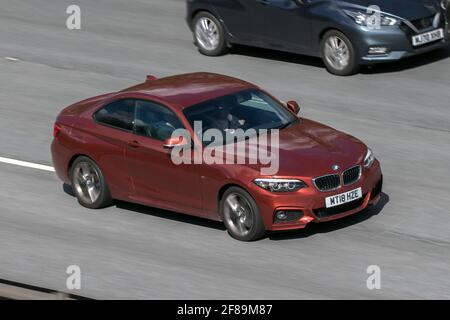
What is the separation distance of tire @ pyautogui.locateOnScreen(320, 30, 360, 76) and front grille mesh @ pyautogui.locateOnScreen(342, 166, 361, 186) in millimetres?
6266

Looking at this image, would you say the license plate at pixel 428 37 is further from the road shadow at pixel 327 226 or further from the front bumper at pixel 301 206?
the front bumper at pixel 301 206

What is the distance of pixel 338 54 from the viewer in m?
19.8

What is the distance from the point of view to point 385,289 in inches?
470

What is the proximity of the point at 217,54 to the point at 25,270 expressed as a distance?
9.20 meters

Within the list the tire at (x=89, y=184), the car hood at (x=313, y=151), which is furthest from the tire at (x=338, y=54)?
the tire at (x=89, y=184)

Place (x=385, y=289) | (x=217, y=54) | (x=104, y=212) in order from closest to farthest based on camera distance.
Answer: (x=385, y=289) < (x=104, y=212) < (x=217, y=54)

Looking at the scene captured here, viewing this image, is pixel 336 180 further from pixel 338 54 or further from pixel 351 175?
pixel 338 54

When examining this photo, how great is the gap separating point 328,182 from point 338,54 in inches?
273

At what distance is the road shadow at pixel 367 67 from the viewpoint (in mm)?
20203

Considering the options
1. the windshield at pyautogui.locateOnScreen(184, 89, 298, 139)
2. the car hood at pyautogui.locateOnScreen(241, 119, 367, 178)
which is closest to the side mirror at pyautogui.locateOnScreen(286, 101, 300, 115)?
the windshield at pyautogui.locateOnScreen(184, 89, 298, 139)

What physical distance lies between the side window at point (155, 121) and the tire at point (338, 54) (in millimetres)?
6038

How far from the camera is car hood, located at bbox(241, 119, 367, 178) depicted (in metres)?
13.2

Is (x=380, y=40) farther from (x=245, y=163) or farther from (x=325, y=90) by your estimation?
(x=245, y=163)
